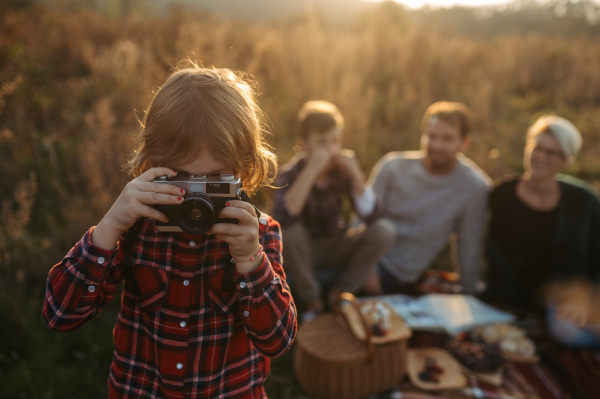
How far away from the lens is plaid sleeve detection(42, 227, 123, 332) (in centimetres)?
94

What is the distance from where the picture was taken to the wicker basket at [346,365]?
6.44 ft

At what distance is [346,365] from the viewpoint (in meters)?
1.96

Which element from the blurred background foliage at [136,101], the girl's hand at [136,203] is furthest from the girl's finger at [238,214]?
the blurred background foliage at [136,101]

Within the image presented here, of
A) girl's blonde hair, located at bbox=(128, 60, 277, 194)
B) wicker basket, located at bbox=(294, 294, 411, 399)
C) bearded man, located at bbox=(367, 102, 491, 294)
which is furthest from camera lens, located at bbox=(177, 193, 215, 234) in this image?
bearded man, located at bbox=(367, 102, 491, 294)

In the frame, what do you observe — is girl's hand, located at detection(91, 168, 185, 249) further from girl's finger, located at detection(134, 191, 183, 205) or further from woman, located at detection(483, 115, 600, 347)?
woman, located at detection(483, 115, 600, 347)

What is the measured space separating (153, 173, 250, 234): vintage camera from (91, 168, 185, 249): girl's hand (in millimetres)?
15

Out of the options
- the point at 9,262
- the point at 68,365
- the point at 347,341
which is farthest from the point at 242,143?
the point at 9,262

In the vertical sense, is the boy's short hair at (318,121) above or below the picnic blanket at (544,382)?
above

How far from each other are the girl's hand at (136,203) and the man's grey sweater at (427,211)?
248 centimetres

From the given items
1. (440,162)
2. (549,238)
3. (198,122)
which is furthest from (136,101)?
(549,238)

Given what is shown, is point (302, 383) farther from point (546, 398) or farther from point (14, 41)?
point (14, 41)

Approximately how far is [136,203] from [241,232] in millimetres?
273

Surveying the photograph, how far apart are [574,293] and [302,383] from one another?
1994mm

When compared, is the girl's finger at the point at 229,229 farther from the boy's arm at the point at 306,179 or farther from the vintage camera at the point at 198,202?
the boy's arm at the point at 306,179
